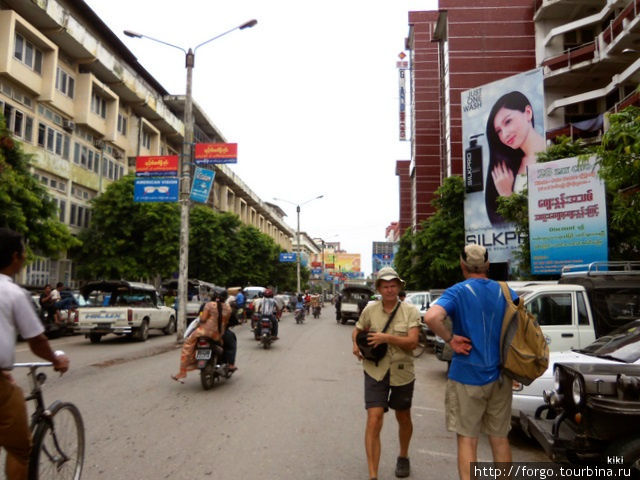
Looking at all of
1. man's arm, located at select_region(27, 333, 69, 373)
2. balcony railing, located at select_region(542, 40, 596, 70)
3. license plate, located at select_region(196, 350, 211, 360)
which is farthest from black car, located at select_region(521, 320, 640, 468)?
balcony railing, located at select_region(542, 40, 596, 70)

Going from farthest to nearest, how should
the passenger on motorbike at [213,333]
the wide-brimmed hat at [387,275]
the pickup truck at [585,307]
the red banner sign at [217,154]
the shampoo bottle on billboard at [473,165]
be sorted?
the shampoo bottle on billboard at [473,165]
the red banner sign at [217,154]
the passenger on motorbike at [213,333]
the pickup truck at [585,307]
the wide-brimmed hat at [387,275]

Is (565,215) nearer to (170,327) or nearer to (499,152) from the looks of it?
(499,152)

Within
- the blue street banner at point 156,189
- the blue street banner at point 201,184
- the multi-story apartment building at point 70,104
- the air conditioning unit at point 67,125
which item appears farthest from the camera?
the air conditioning unit at point 67,125

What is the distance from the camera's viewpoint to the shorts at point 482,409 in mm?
3439

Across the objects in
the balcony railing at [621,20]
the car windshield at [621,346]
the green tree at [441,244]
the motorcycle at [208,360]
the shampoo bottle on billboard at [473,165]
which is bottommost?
the motorcycle at [208,360]

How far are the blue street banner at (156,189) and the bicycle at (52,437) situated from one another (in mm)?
14687

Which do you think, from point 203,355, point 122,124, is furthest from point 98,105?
point 203,355

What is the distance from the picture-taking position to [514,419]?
555 centimetres

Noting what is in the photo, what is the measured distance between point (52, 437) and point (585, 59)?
34.8 m

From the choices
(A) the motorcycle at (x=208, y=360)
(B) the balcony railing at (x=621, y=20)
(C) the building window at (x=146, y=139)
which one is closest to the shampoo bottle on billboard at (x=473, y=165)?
(B) the balcony railing at (x=621, y=20)

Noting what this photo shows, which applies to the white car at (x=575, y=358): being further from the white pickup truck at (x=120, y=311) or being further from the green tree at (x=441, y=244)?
the green tree at (x=441, y=244)

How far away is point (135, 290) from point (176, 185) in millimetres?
3905

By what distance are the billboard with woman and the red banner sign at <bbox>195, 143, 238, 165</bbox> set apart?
49.2ft

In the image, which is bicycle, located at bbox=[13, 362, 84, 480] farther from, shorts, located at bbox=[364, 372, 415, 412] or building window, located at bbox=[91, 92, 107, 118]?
building window, located at bbox=[91, 92, 107, 118]
